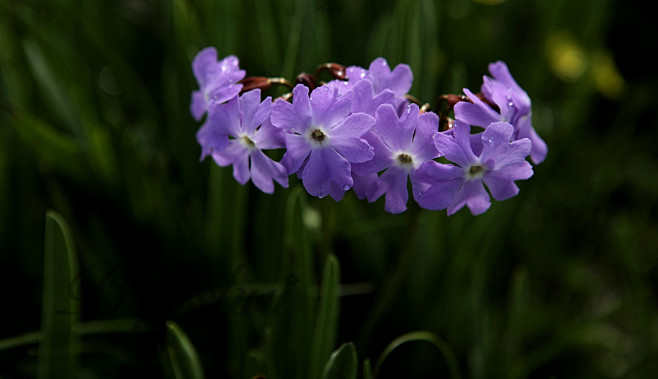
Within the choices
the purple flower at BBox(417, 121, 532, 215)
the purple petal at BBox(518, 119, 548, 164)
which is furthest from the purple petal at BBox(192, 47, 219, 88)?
the purple petal at BBox(518, 119, 548, 164)

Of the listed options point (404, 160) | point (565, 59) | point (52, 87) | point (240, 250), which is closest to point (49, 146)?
point (52, 87)

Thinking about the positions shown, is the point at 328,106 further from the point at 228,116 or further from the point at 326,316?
the point at 326,316

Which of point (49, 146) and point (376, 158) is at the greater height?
point (49, 146)

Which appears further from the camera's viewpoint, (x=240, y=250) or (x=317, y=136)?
(x=240, y=250)

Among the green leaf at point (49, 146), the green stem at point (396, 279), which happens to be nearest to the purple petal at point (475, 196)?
the green stem at point (396, 279)

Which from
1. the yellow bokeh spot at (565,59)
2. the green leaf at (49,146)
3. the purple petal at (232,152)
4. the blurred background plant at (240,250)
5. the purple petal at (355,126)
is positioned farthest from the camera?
the yellow bokeh spot at (565,59)

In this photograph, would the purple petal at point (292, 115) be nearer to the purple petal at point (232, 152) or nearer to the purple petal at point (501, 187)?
the purple petal at point (232, 152)

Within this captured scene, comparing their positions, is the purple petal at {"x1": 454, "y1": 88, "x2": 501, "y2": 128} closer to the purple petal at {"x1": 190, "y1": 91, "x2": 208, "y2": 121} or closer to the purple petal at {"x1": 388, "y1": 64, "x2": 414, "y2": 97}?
the purple petal at {"x1": 388, "y1": 64, "x2": 414, "y2": 97}
